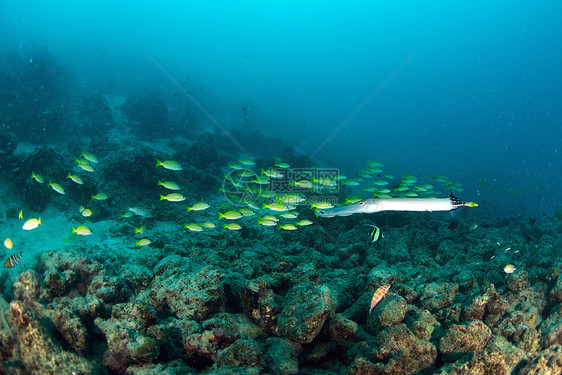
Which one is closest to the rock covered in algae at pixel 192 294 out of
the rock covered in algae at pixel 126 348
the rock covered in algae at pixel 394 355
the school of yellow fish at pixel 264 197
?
the rock covered in algae at pixel 126 348

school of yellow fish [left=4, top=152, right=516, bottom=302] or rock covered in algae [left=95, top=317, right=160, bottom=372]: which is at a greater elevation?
school of yellow fish [left=4, top=152, right=516, bottom=302]

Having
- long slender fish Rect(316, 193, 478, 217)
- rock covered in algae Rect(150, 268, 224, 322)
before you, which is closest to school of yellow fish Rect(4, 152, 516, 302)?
long slender fish Rect(316, 193, 478, 217)

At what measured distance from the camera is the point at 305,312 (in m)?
3.42

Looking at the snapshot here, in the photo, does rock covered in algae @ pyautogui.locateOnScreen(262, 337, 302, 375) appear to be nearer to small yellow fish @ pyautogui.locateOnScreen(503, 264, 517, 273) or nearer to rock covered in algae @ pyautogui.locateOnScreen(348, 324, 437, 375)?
rock covered in algae @ pyautogui.locateOnScreen(348, 324, 437, 375)

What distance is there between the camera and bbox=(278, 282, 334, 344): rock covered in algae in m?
3.30

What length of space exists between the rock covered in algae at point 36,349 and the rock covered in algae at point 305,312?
85.0 inches

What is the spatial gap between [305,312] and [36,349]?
276 centimetres

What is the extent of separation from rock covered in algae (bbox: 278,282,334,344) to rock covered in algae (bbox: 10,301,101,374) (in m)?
2.16

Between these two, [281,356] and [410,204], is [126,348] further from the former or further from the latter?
[410,204]

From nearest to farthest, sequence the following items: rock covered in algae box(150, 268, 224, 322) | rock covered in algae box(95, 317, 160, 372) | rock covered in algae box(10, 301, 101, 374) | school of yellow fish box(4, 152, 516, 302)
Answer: rock covered in algae box(10, 301, 101, 374)
rock covered in algae box(95, 317, 160, 372)
rock covered in algae box(150, 268, 224, 322)
school of yellow fish box(4, 152, 516, 302)

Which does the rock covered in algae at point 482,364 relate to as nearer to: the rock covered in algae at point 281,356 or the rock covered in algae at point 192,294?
the rock covered in algae at point 281,356

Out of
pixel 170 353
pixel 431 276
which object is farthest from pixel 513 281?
pixel 170 353

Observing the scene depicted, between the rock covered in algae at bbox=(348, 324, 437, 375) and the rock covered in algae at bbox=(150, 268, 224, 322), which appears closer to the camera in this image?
the rock covered in algae at bbox=(348, 324, 437, 375)

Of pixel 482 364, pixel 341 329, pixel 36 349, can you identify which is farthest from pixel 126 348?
pixel 482 364
